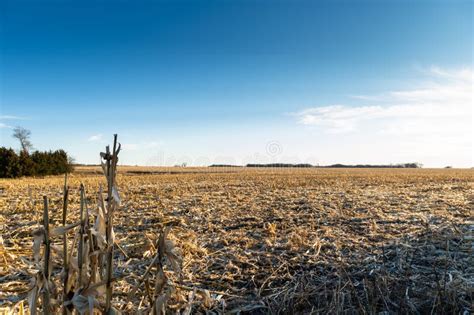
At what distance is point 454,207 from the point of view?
9469 millimetres

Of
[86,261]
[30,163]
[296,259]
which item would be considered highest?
[30,163]

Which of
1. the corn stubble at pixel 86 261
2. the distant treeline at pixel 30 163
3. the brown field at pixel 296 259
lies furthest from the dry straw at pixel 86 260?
the distant treeline at pixel 30 163

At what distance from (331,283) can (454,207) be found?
26.2ft

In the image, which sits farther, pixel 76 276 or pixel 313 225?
pixel 313 225

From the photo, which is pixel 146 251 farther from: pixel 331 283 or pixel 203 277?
pixel 331 283

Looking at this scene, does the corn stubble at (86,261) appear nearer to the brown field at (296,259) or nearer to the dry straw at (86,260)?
the dry straw at (86,260)

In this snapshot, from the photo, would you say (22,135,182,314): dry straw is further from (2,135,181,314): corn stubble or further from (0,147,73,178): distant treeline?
(0,147,73,178): distant treeline

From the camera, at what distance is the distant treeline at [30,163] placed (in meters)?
30.9

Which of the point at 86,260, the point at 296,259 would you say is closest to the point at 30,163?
the point at 296,259

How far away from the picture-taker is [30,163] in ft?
107

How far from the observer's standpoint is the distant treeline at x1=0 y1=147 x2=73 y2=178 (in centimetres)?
3092

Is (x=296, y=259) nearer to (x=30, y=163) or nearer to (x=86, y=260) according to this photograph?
A: (x=86, y=260)

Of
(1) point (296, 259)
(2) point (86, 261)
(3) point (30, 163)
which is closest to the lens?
(2) point (86, 261)

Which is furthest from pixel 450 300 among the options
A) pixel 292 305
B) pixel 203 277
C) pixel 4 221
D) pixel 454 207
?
pixel 4 221
